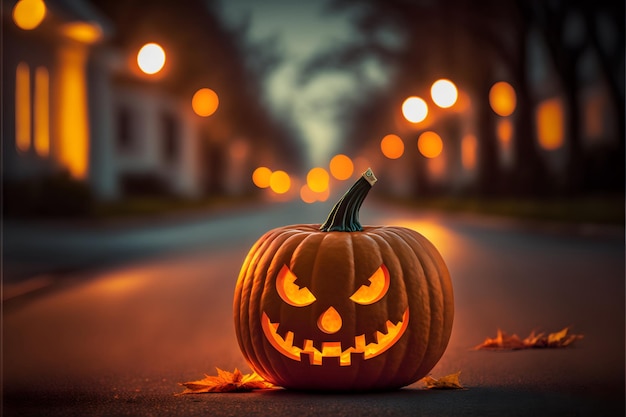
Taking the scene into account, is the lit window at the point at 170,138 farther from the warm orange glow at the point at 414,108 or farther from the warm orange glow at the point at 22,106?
the warm orange glow at the point at 414,108

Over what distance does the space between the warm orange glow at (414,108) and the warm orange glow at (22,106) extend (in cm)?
1211

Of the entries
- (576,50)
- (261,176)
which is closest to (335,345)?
(576,50)

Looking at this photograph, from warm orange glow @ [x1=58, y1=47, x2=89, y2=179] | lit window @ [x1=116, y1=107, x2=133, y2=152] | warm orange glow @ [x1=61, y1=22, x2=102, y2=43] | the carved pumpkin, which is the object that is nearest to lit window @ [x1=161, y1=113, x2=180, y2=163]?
lit window @ [x1=116, y1=107, x2=133, y2=152]

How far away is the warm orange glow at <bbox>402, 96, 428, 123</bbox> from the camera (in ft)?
81.7

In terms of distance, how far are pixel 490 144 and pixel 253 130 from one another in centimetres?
5425

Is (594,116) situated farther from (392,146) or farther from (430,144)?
(392,146)

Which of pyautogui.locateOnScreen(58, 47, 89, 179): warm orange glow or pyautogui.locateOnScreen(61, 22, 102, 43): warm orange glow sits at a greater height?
pyautogui.locateOnScreen(61, 22, 102, 43): warm orange glow

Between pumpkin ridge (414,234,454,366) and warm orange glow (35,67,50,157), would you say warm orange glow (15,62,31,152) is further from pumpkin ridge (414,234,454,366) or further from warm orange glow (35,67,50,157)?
pumpkin ridge (414,234,454,366)

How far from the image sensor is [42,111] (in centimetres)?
3241

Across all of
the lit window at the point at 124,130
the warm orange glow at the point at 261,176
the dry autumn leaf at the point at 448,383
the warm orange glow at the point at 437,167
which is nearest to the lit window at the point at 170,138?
the lit window at the point at 124,130

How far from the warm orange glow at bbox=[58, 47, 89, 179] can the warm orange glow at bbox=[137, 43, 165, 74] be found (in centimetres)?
1747

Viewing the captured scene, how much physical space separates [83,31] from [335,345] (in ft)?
97.7

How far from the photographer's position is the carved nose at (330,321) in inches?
237

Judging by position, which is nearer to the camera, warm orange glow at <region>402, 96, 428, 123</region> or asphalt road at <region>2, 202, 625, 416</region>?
asphalt road at <region>2, 202, 625, 416</region>
